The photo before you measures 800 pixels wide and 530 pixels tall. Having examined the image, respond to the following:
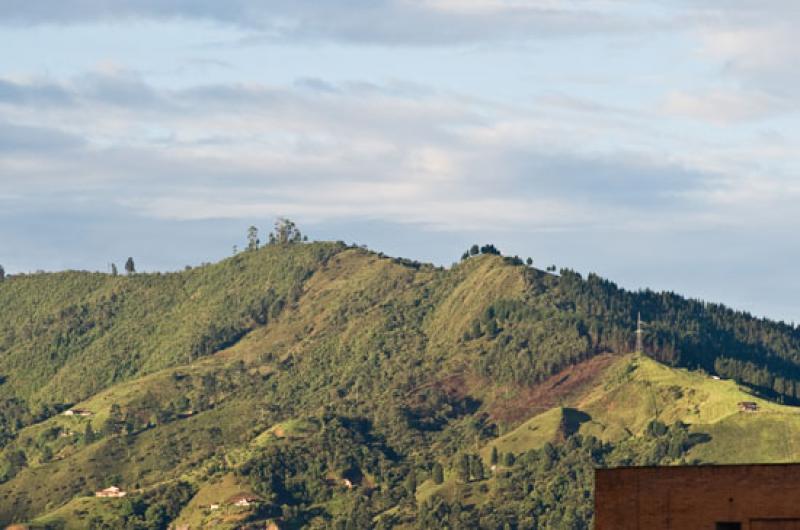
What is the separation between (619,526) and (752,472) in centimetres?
679

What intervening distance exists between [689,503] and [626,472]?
10.8ft

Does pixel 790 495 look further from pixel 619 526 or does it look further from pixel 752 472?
pixel 619 526

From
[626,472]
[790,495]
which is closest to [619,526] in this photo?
[626,472]

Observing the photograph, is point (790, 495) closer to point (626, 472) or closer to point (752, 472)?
point (752, 472)

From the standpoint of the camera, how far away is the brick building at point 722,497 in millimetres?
86750

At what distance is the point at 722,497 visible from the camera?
8725 centimetres

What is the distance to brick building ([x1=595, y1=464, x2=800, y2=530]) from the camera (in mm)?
86750

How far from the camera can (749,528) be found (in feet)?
285

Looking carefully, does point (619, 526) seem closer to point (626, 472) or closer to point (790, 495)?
point (626, 472)

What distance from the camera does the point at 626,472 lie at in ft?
292

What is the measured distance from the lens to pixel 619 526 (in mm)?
89562

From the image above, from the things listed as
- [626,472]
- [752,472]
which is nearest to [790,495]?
[752,472]

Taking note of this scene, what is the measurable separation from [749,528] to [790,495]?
2.34m
